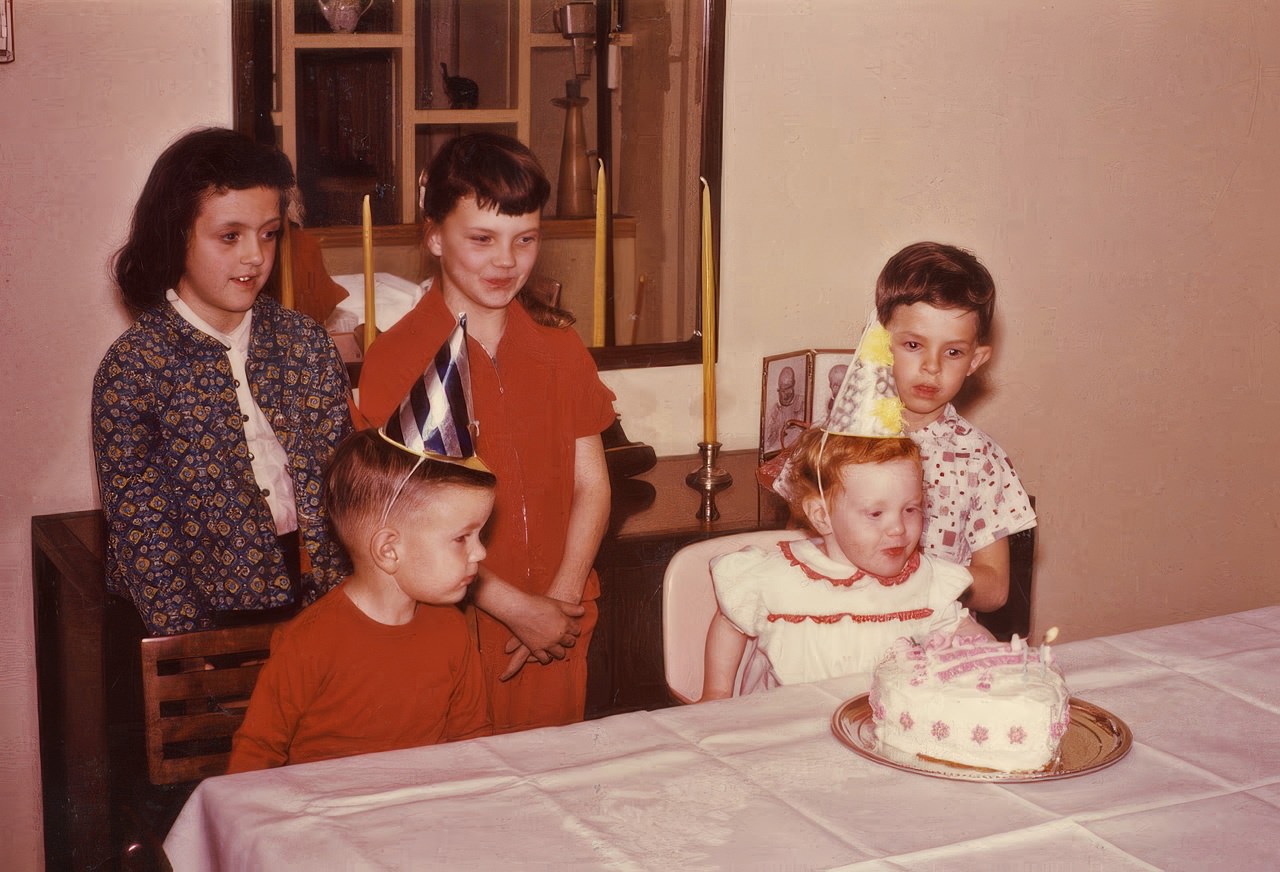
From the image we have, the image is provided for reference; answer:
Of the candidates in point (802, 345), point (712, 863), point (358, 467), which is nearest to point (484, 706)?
point (358, 467)

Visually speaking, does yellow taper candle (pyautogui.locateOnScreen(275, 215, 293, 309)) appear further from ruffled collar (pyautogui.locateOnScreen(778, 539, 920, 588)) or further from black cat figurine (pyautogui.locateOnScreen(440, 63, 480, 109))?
ruffled collar (pyautogui.locateOnScreen(778, 539, 920, 588))

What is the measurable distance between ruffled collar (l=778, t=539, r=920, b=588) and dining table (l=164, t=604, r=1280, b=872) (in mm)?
366

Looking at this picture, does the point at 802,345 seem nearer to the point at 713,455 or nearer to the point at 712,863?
the point at 713,455

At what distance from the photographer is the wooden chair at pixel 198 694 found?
5.64 feet

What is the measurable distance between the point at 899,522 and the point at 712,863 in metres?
0.74

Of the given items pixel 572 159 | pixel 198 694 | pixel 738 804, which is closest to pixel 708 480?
pixel 572 159

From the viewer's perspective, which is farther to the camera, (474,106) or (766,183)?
(766,183)

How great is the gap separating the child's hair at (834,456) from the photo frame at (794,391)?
1.98 feet

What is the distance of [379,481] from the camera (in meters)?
1.72

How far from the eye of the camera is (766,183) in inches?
106

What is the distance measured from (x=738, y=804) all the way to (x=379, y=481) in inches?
25.1

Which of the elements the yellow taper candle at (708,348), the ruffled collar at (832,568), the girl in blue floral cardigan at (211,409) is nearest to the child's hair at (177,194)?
the girl in blue floral cardigan at (211,409)

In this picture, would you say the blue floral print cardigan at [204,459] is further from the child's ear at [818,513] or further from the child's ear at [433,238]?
the child's ear at [818,513]

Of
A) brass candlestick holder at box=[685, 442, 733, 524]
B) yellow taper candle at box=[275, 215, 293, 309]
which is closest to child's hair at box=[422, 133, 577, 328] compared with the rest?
yellow taper candle at box=[275, 215, 293, 309]
